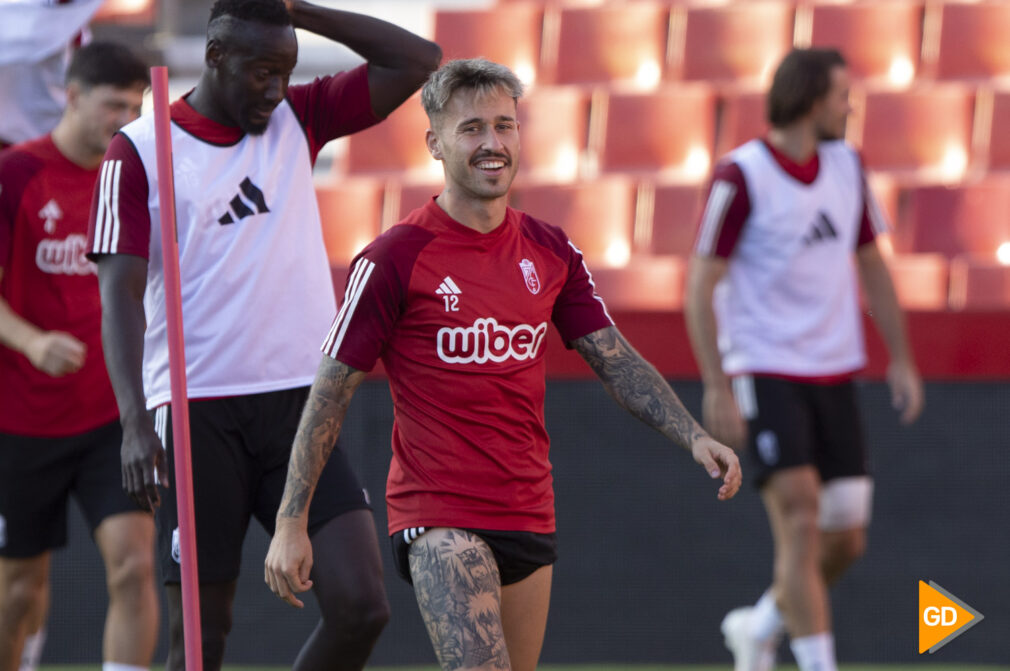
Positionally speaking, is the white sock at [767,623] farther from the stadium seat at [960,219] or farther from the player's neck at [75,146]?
the stadium seat at [960,219]

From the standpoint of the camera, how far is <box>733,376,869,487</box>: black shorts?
5.36m

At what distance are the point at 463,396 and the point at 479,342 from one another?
0.44 feet

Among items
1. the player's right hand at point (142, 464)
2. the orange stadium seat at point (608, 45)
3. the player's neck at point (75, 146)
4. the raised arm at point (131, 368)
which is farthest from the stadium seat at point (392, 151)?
the player's right hand at point (142, 464)

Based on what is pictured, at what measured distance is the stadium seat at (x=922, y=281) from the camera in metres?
7.93

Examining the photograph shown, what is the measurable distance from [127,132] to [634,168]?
5880 mm

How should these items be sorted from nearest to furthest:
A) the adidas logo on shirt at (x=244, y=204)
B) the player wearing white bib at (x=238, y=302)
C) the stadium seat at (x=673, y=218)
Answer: the player wearing white bib at (x=238, y=302)
the adidas logo on shirt at (x=244, y=204)
the stadium seat at (x=673, y=218)

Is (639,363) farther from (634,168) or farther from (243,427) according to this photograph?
(634,168)

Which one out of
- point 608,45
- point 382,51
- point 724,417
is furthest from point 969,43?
point 382,51

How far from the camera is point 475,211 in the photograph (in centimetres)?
345

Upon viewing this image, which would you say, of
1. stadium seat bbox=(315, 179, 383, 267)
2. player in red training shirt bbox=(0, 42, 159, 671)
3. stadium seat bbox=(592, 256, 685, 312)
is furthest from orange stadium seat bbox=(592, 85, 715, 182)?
player in red training shirt bbox=(0, 42, 159, 671)

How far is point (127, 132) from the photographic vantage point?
12.5 feet

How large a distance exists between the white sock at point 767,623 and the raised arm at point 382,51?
8.70ft

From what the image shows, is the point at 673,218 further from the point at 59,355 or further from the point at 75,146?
the point at 59,355

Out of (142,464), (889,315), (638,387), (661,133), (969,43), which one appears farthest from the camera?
(969,43)
